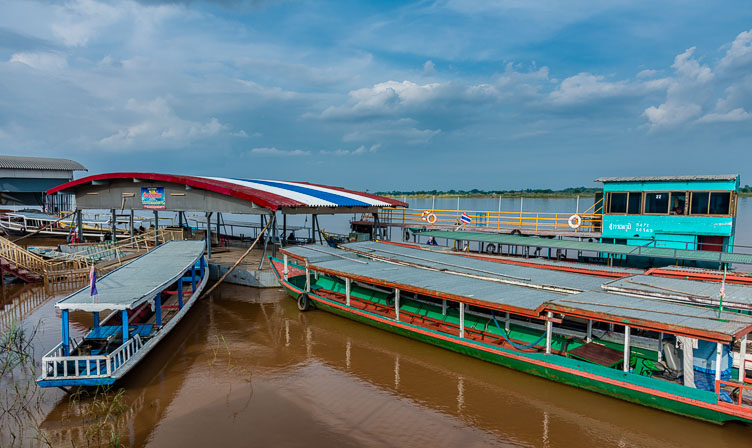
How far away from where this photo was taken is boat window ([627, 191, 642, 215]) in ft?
66.7

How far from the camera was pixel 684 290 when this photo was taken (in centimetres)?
1155

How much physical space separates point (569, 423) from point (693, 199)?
15005mm

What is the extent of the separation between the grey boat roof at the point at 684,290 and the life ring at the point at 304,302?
37.3 ft

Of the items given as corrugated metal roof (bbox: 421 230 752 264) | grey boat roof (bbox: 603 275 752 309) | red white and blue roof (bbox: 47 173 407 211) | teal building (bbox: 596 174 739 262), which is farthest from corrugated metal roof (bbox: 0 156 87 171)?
grey boat roof (bbox: 603 275 752 309)

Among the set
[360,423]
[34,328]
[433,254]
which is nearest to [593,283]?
[433,254]

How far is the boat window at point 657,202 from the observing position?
1967cm

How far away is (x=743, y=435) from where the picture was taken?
8836 mm

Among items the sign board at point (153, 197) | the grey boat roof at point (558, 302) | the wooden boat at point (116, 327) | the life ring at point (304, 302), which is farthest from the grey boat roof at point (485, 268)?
the sign board at point (153, 197)

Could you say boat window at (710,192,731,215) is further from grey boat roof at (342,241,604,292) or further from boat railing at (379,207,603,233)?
grey boat roof at (342,241,604,292)

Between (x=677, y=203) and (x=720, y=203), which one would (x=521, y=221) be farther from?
(x=720, y=203)

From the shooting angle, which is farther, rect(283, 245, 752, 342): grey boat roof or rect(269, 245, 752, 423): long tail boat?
rect(269, 245, 752, 423): long tail boat

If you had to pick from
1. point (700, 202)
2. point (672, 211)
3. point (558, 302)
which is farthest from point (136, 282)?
point (700, 202)

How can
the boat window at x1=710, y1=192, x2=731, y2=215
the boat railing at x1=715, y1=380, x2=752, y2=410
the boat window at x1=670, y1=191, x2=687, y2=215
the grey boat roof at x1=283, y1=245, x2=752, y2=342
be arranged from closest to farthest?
the boat railing at x1=715, y1=380, x2=752, y2=410 < the grey boat roof at x1=283, y1=245, x2=752, y2=342 < the boat window at x1=710, y1=192, x2=731, y2=215 < the boat window at x1=670, y1=191, x2=687, y2=215

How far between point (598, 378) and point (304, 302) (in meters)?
11.6
